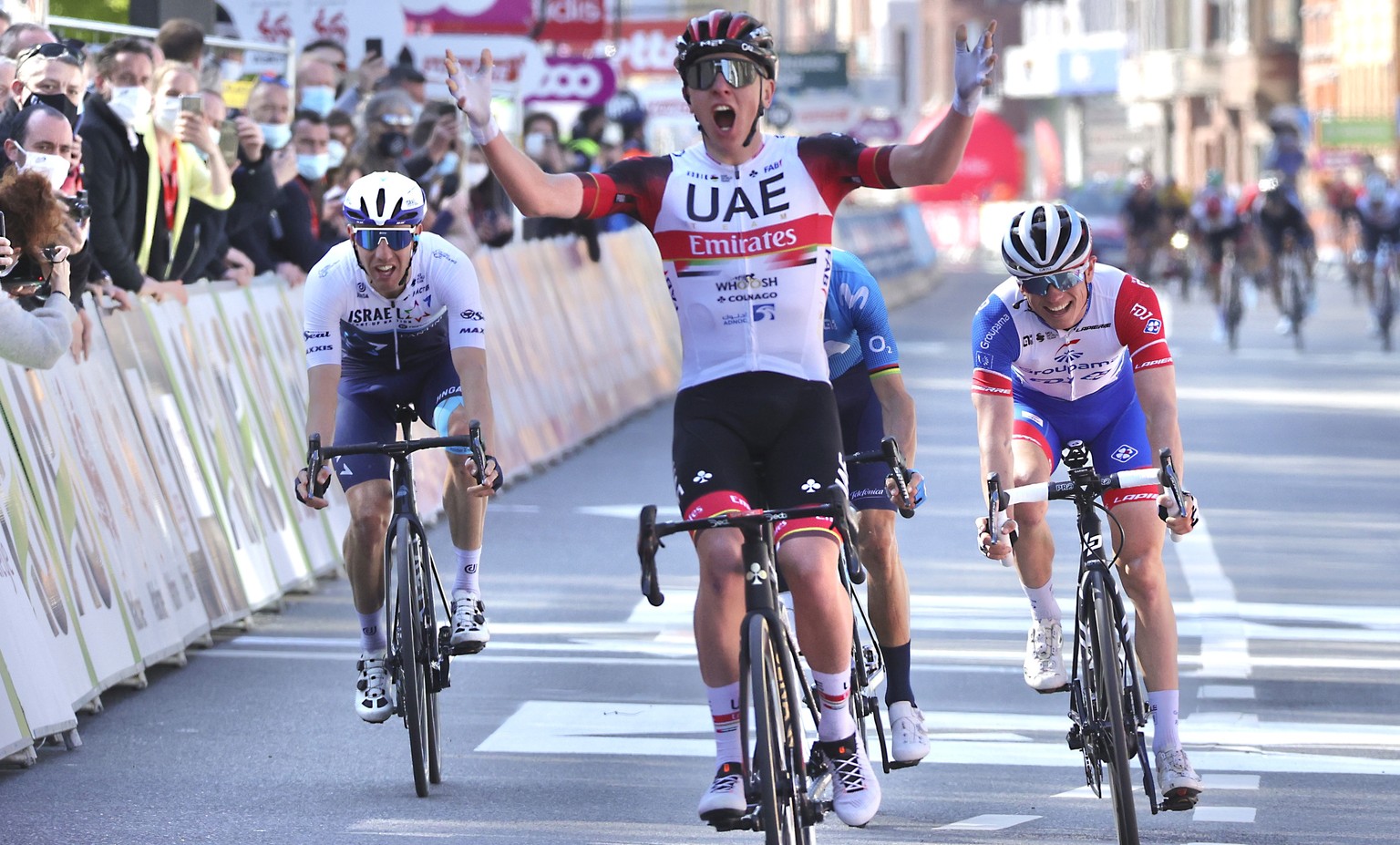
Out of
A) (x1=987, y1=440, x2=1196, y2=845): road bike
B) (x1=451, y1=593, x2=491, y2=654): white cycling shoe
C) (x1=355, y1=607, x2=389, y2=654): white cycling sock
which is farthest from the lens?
(x1=451, y1=593, x2=491, y2=654): white cycling shoe

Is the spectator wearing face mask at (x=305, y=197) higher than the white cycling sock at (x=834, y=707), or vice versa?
the spectator wearing face mask at (x=305, y=197)

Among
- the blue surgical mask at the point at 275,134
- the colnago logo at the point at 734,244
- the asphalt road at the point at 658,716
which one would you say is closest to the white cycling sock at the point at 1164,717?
the asphalt road at the point at 658,716

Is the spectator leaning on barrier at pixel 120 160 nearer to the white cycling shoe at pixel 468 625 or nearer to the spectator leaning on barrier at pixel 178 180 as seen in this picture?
the spectator leaning on barrier at pixel 178 180

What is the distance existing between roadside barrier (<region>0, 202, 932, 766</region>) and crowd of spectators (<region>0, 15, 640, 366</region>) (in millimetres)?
265

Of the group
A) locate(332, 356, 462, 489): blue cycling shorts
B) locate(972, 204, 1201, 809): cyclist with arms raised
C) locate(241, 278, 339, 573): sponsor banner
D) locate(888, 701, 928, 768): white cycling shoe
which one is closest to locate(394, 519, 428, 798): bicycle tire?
locate(332, 356, 462, 489): blue cycling shorts

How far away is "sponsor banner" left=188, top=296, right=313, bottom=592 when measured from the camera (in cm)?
1269

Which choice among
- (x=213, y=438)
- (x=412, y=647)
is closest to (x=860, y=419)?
(x=412, y=647)

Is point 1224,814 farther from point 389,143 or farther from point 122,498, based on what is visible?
point 389,143

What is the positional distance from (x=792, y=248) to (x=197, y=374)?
19.2ft

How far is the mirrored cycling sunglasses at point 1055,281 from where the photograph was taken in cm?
790

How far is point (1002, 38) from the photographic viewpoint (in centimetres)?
12488

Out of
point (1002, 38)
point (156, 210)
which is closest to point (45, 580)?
point (156, 210)

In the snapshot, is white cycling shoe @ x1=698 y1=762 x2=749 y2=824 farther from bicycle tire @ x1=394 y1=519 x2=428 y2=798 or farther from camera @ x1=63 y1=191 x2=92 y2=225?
A: camera @ x1=63 y1=191 x2=92 y2=225

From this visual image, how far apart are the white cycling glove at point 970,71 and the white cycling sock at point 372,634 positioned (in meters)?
3.19
